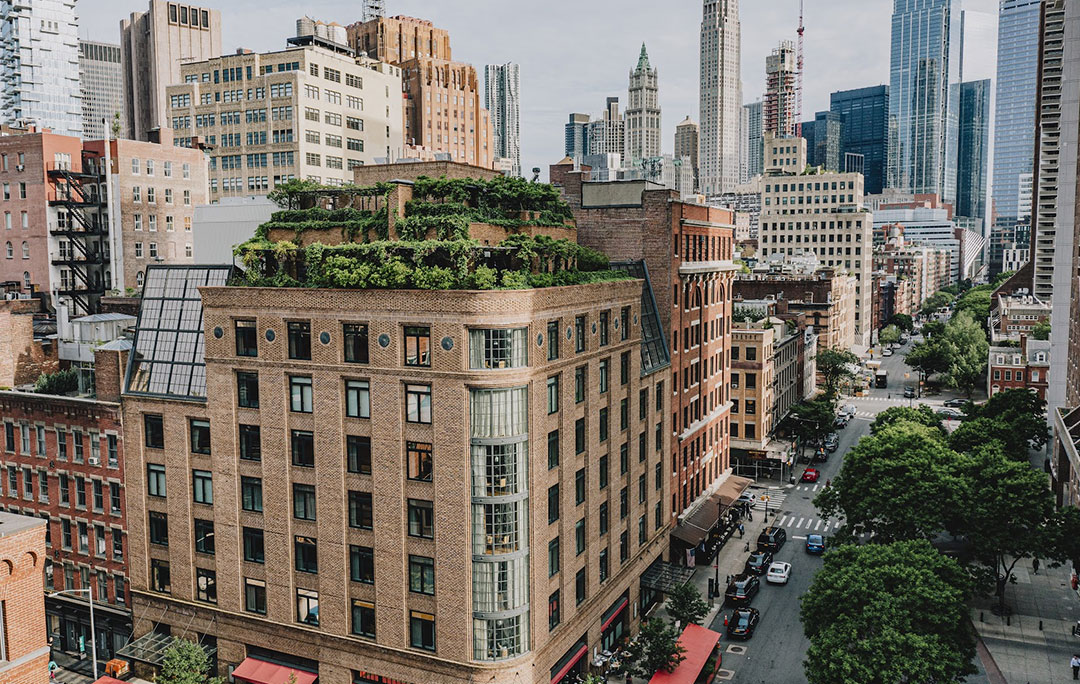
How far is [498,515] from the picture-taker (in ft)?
131

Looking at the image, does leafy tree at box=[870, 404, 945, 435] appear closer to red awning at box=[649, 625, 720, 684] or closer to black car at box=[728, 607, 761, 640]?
black car at box=[728, 607, 761, 640]

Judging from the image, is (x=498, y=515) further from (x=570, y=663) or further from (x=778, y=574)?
(x=778, y=574)

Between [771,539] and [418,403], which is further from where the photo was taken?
[771,539]

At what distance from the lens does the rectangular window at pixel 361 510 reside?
42000mm

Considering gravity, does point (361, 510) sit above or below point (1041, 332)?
below

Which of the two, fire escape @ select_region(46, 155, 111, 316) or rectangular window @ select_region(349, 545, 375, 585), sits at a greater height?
fire escape @ select_region(46, 155, 111, 316)

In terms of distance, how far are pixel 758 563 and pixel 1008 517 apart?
65.0 feet

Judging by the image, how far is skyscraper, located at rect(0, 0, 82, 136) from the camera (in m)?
166

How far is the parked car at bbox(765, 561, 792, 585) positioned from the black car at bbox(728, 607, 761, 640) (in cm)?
797

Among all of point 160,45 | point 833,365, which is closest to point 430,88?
point 160,45

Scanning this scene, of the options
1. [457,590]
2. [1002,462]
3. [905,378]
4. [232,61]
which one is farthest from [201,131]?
[905,378]

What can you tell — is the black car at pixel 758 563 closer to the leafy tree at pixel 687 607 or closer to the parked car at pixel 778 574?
the parked car at pixel 778 574

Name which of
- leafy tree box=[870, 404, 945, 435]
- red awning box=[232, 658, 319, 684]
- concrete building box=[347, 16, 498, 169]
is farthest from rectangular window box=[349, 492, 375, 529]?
concrete building box=[347, 16, 498, 169]

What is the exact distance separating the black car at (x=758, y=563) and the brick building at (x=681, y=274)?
6.02m
